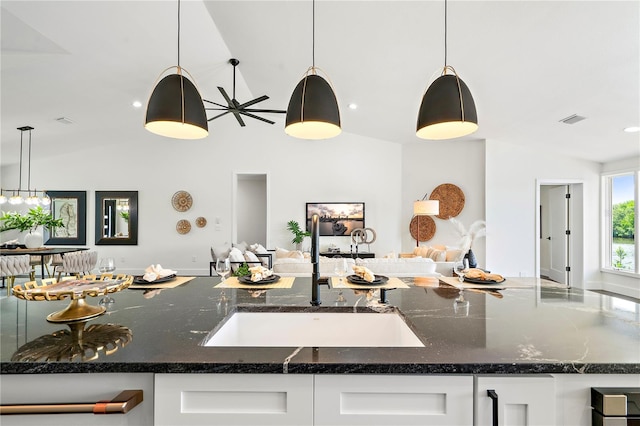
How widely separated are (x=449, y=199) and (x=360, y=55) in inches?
145

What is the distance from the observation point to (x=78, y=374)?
799mm

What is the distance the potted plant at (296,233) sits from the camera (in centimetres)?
638

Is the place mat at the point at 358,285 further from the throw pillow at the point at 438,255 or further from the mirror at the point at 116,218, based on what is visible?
the mirror at the point at 116,218

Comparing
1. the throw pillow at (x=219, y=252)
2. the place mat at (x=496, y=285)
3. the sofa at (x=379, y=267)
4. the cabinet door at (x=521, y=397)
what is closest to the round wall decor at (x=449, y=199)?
the sofa at (x=379, y=267)

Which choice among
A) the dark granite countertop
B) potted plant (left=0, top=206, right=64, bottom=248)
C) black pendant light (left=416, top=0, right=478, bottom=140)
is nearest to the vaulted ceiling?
potted plant (left=0, top=206, right=64, bottom=248)

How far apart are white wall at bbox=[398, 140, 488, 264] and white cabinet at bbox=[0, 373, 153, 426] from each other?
6.01 meters

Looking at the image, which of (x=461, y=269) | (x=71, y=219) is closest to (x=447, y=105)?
(x=461, y=269)

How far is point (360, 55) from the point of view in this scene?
3377 millimetres

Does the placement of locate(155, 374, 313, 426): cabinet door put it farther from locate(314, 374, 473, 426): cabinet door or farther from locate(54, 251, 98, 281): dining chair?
locate(54, 251, 98, 281): dining chair

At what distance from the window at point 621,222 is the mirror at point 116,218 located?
9250 mm

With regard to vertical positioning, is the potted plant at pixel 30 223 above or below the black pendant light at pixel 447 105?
below

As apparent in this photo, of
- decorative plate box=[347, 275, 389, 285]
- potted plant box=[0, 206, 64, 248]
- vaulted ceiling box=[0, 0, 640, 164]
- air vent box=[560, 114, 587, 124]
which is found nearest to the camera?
decorative plate box=[347, 275, 389, 285]

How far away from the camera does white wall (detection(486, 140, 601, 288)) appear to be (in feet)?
18.3

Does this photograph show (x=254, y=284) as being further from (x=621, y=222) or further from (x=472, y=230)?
(x=621, y=222)
